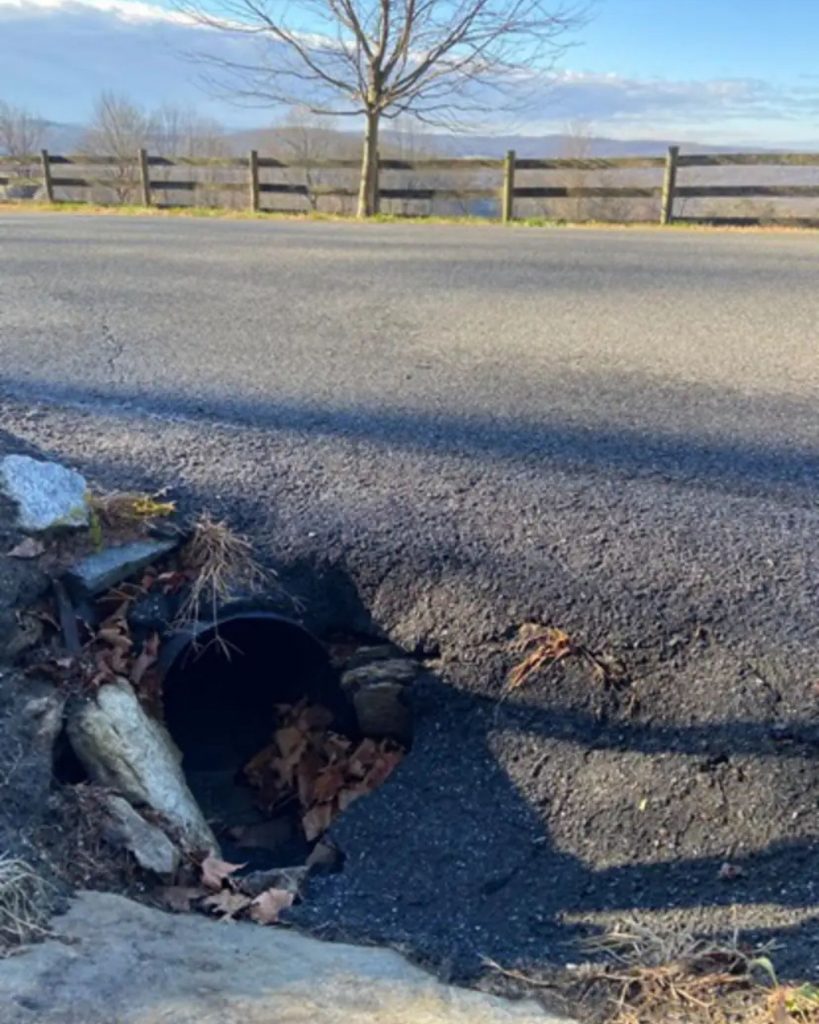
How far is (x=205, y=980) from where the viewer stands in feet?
7.00

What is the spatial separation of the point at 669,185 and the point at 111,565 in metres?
14.3

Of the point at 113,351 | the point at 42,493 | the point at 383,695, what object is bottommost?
the point at 383,695

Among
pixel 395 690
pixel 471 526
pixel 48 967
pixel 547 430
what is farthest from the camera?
pixel 547 430

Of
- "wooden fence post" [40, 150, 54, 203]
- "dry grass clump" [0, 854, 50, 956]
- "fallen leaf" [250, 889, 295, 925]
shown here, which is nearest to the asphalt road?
"fallen leaf" [250, 889, 295, 925]

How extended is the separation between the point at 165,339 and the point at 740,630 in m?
4.11

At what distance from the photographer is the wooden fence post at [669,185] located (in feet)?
50.8

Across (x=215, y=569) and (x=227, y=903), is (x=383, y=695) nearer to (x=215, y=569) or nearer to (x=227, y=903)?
(x=215, y=569)

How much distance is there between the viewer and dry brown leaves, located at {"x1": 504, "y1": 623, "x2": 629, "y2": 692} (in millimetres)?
3045

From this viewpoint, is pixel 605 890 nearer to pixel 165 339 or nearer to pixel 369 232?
pixel 165 339

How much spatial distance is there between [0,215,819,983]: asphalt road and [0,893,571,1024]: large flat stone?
0.75ft

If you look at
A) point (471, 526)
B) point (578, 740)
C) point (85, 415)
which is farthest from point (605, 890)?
point (85, 415)

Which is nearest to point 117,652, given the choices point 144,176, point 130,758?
point 130,758

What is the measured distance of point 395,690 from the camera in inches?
132

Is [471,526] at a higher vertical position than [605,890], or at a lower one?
higher
